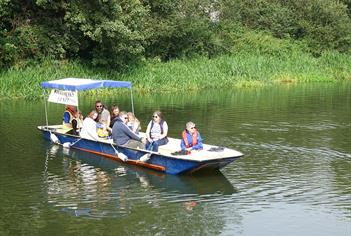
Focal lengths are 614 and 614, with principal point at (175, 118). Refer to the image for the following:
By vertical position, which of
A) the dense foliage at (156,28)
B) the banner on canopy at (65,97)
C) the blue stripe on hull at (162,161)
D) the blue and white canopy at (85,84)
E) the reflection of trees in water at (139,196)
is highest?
the dense foliage at (156,28)

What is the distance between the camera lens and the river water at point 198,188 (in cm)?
1083

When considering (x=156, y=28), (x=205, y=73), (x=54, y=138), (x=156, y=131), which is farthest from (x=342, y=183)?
(x=156, y=28)

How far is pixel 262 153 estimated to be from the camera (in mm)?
16891

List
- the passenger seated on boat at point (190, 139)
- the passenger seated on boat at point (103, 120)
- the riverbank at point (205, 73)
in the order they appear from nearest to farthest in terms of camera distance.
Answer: the passenger seated on boat at point (190, 139)
the passenger seated on boat at point (103, 120)
the riverbank at point (205, 73)

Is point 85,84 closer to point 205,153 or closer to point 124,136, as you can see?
point 124,136

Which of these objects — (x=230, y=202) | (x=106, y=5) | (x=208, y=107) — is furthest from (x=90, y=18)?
(x=230, y=202)

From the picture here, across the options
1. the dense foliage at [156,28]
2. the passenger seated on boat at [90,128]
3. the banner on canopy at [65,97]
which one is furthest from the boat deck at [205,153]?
the dense foliage at [156,28]

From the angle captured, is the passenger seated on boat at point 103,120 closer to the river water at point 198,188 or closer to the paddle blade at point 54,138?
the river water at point 198,188

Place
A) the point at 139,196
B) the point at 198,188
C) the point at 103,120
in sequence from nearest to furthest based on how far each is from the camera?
the point at 139,196 → the point at 198,188 → the point at 103,120

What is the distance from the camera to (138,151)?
15.0 meters

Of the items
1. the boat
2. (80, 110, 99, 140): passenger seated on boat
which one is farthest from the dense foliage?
(80, 110, 99, 140): passenger seated on boat

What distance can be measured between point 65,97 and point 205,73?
68.7 ft

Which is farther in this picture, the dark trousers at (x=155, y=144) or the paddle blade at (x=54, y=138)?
the paddle blade at (x=54, y=138)

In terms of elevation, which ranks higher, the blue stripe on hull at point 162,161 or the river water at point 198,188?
the blue stripe on hull at point 162,161
